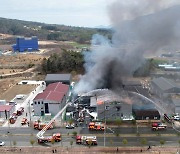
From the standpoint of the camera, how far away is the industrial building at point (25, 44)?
72.4 m

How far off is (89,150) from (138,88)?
14.4 m

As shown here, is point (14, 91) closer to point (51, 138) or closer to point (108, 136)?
point (51, 138)

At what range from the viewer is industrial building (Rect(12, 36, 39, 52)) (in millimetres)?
72375

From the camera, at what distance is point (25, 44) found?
7300 cm

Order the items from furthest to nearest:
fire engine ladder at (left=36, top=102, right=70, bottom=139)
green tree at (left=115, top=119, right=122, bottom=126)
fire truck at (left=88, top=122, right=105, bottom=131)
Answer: green tree at (left=115, top=119, right=122, bottom=126)
fire truck at (left=88, top=122, right=105, bottom=131)
fire engine ladder at (left=36, top=102, right=70, bottom=139)

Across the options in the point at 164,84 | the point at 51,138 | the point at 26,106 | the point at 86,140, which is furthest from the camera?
the point at 164,84

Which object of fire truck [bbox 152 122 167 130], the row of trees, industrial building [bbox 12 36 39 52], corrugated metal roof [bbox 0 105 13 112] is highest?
industrial building [bbox 12 36 39 52]

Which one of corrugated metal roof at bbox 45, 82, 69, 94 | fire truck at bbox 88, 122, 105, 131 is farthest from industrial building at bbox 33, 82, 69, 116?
fire truck at bbox 88, 122, 105, 131

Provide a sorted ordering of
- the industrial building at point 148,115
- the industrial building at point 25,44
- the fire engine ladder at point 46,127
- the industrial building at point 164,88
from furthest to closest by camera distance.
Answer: the industrial building at point 25,44, the industrial building at point 164,88, the industrial building at point 148,115, the fire engine ladder at point 46,127

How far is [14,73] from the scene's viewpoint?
47875 mm

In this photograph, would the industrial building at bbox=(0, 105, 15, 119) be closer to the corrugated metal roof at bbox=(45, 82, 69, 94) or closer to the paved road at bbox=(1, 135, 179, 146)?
the corrugated metal roof at bbox=(45, 82, 69, 94)

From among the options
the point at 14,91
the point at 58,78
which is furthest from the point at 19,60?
the point at 58,78

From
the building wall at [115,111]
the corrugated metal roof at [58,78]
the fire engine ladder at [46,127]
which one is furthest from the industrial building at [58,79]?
the building wall at [115,111]

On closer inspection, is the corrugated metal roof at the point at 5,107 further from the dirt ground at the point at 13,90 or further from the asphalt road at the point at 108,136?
the dirt ground at the point at 13,90
